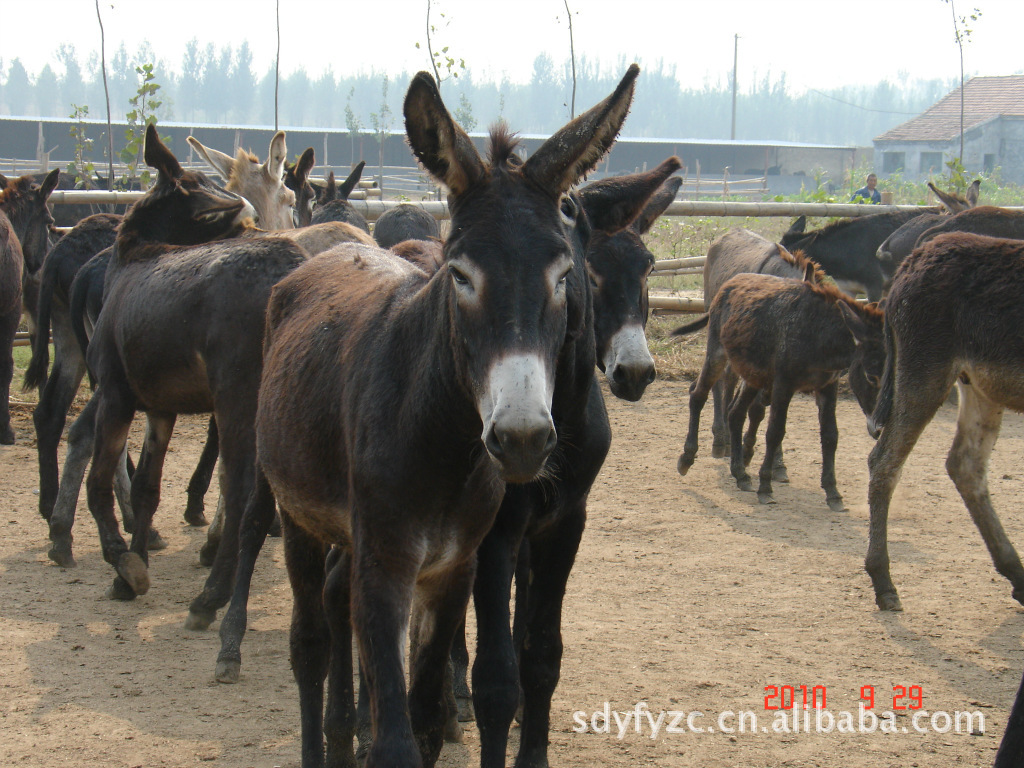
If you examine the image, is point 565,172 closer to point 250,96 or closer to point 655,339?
point 655,339

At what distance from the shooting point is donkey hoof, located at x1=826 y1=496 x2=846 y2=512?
6.95 meters

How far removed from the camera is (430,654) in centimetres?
284

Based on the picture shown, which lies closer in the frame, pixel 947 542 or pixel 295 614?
pixel 295 614

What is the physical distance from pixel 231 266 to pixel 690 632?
294 cm

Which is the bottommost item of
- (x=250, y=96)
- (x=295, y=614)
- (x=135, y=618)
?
(x=135, y=618)

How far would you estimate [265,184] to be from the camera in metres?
7.28

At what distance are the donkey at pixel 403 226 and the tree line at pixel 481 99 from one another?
115 m

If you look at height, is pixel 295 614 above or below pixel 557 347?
below

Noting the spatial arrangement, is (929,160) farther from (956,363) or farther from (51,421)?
(51,421)

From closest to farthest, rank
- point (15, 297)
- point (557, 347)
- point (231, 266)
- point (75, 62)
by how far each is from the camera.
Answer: point (557, 347), point (231, 266), point (15, 297), point (75, 62)

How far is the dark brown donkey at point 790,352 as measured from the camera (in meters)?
6.94

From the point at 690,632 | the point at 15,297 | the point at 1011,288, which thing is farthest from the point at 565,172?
the point at 15,297

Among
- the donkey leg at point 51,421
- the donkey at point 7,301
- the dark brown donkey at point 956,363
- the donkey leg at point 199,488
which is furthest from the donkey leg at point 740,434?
the donkey at point 7,301
